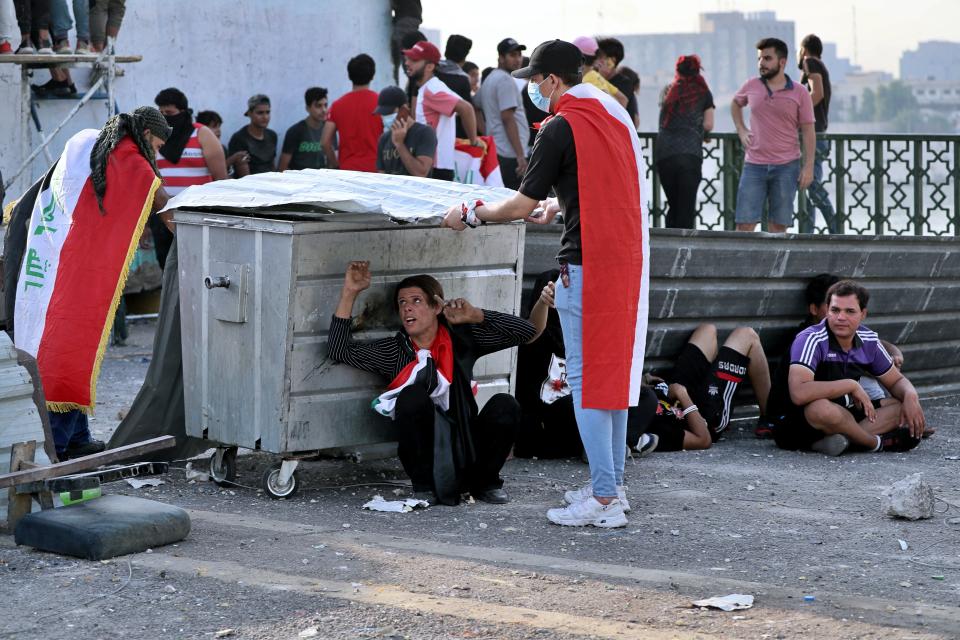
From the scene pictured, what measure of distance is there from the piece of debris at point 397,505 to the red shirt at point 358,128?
19.2 ft

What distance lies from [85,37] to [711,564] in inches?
315

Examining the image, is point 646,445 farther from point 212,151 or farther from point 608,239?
point 212,151

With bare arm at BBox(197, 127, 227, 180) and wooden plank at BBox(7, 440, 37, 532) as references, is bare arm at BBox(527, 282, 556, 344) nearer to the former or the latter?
wooden plank at BBox(7, 440, 37, 532)

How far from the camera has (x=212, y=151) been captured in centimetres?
1105

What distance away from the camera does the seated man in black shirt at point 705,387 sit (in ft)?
24.8

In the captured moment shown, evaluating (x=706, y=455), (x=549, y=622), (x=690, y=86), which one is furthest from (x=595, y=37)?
(x=549, y=622)

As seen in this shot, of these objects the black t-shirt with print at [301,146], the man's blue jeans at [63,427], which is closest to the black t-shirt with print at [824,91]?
the black t-shirt with print at [301,146]

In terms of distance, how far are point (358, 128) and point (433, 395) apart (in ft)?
19.2

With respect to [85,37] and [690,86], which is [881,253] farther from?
[85,37]

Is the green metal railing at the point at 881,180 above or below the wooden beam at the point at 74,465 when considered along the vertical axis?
above

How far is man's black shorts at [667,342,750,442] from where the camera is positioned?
7.88 metres

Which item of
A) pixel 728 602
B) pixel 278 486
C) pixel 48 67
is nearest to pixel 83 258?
pixel 278 486

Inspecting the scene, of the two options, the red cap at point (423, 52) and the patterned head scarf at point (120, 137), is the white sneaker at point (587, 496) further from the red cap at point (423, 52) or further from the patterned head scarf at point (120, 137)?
the red cap at point (423, 52)

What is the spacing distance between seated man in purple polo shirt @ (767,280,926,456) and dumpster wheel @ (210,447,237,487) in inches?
114
